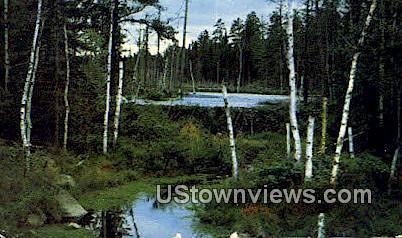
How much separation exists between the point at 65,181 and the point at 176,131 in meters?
9.66

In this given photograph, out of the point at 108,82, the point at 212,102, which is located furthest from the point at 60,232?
the point at 212,102

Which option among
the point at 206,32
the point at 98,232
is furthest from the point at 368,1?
the point at 206,32

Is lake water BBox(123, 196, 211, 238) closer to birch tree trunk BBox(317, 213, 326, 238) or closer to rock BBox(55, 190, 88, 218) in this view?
rock BBox(55, 190, 88, 218)

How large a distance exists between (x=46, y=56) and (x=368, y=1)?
12.4 meters

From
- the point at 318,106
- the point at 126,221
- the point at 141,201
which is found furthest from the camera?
the point at 318,106

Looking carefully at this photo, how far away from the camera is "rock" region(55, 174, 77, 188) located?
17984 mm

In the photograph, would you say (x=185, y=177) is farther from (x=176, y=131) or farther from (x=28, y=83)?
(x=28, y=83)

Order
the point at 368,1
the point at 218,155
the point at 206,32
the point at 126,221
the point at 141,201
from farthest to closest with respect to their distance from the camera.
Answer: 1. the point at 206,32
2. the point at 218,155
3. the point at 368,1
4. the point at 141,201
5. the point at 126,221

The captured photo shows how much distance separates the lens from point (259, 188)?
50.9 feet

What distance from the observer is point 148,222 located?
1542 cm

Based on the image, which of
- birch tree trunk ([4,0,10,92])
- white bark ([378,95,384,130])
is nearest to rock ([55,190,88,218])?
birch tree trunk ([4,0,10,92])

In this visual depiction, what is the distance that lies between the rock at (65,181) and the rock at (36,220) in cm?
303

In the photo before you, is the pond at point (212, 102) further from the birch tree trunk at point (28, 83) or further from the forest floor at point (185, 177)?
the birch tree trunk at point (28, 83)

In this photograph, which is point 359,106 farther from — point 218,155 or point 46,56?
point 46,56
